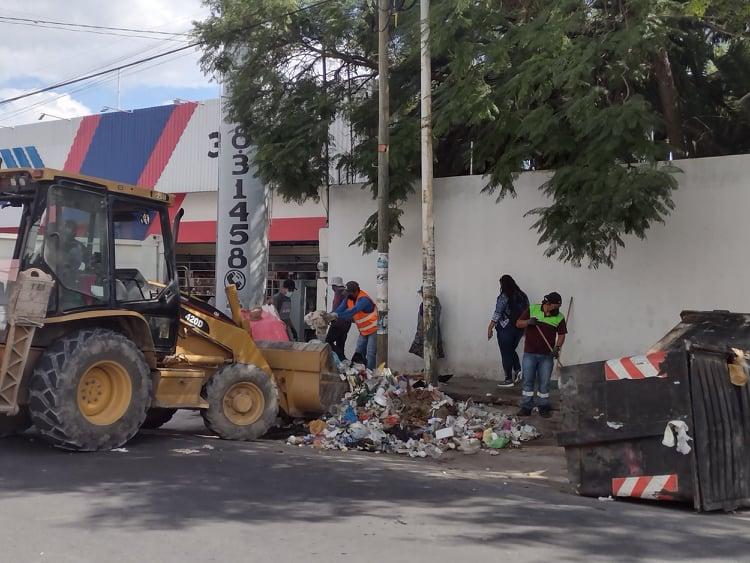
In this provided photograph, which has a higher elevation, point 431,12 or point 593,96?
point 431,12

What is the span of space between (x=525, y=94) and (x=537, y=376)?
350 cm

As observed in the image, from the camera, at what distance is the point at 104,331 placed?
7426 mm

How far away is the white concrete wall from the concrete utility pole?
8.15 feet

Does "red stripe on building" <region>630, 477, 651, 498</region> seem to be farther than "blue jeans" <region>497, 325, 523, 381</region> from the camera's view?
No

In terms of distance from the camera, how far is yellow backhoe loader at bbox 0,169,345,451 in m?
6.91

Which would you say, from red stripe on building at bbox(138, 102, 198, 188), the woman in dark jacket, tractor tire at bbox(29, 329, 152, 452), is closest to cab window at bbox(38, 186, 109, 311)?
tractor tire at bbox(29, 329, 152, 452)

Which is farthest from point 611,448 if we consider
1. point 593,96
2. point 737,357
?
point 593,96

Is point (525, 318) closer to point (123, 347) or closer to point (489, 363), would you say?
point (489, 363)

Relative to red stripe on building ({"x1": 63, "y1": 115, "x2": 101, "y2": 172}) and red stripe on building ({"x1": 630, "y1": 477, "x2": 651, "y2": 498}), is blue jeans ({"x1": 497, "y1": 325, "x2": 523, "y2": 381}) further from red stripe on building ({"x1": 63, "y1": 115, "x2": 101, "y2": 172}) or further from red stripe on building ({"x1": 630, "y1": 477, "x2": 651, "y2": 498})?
red stripe on building ({"x1": 63, "y1": 115, "x2": 101, "y2": 172})

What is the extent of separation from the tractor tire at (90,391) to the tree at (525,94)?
5.61 meters

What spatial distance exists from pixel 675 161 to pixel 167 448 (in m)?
7.82

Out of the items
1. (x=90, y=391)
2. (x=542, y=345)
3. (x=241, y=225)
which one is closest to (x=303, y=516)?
(x=90, y=391)

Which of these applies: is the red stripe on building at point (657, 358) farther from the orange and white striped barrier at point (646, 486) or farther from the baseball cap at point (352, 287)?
the baseball cap at point (352, 287)

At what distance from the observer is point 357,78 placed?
14.3 meters
